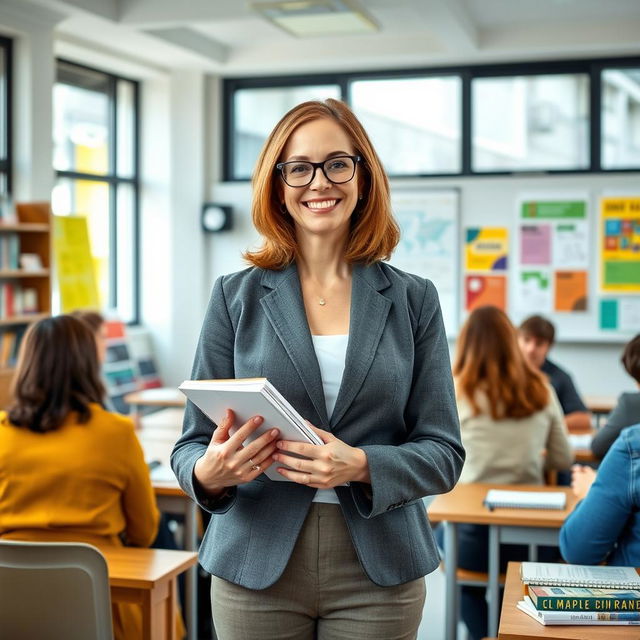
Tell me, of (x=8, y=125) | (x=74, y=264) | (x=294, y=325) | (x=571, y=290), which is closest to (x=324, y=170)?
(x=294, y=325)

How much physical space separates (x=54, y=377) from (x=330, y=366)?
4.81 feet

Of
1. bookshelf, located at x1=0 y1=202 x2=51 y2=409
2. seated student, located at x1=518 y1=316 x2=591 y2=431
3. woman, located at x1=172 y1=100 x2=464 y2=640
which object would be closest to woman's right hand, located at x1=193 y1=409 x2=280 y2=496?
woman, located at x1=172 y1=100 x2=464 y2=640

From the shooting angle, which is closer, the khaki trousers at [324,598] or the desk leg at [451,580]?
the khaki trousers at [324,598]

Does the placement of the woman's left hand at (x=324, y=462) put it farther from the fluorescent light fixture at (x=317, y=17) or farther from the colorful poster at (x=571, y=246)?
the colorful poster at (x=571, y=246)

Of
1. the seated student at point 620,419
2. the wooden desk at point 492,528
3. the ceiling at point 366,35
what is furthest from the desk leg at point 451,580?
the ceiling at point 366,35

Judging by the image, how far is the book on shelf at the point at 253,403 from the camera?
4.36ft

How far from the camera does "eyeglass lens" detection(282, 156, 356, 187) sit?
155 centimetres

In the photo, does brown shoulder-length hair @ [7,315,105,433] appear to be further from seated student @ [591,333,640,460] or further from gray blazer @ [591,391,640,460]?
gray blazer @ [591,391,640,460]

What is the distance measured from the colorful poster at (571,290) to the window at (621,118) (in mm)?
905

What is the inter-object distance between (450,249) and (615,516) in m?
5.62

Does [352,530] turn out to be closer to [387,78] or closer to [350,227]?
[350,227]

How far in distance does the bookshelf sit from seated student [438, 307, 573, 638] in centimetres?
319

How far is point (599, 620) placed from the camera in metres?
1.85

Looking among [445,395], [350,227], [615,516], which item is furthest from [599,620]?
[350,227]
